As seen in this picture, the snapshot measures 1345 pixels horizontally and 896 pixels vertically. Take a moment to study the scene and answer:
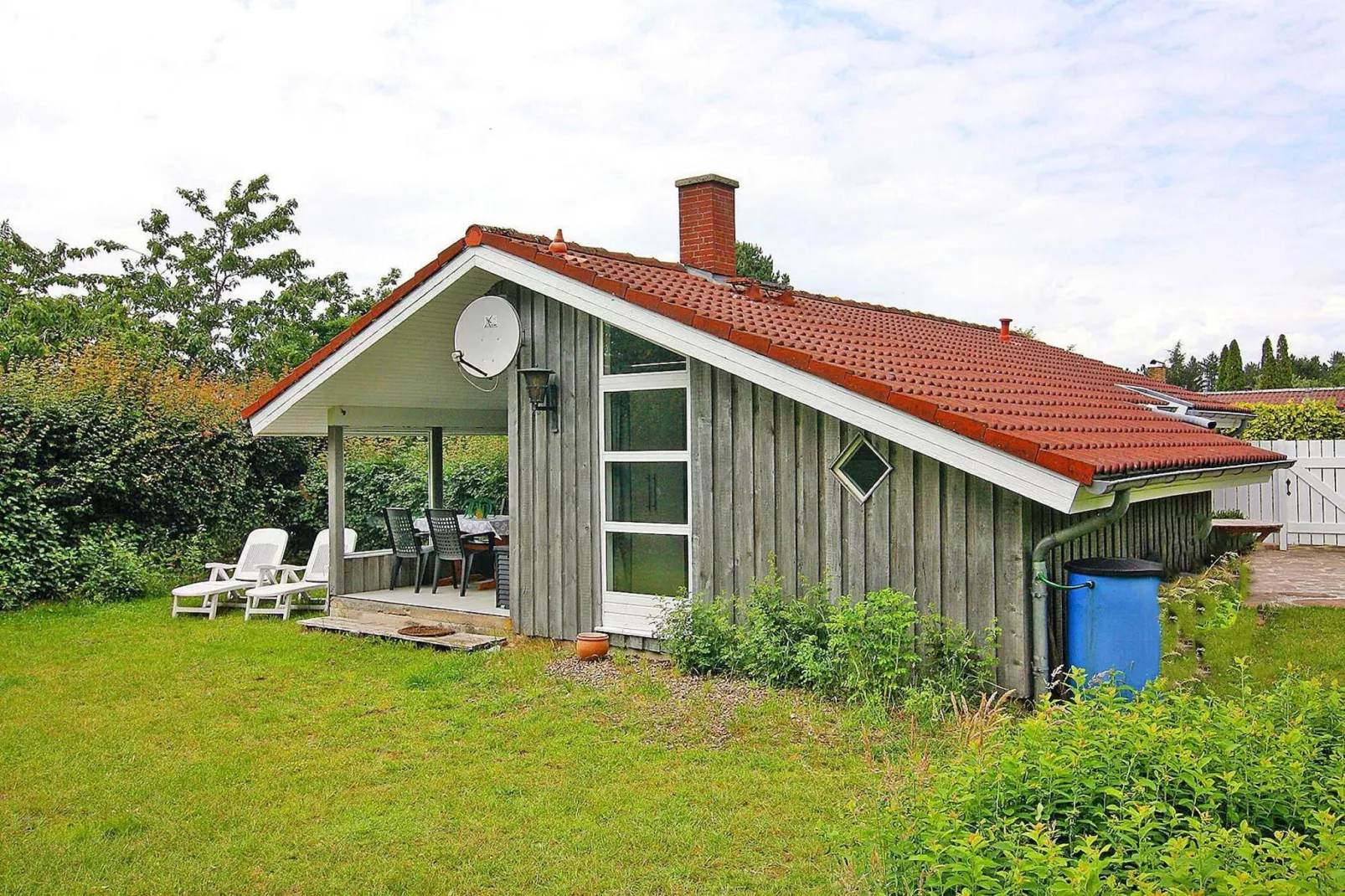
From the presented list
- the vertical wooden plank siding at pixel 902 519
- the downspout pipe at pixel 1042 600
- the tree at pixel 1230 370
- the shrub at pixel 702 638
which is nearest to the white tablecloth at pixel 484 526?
the shrub at pixel 702 638

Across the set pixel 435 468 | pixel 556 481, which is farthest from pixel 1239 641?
pixel 435 468

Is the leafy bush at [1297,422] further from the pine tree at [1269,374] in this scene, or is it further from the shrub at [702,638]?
the pine tree at [1269,374]

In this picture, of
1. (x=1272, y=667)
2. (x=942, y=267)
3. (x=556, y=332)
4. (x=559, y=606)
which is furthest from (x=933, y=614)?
(x=942, y=267)

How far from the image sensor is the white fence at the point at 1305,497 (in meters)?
15.7

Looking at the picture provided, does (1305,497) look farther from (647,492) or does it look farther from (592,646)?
(592,646)

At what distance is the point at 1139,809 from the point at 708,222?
31.8 feet

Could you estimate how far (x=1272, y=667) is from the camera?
6.96 metres

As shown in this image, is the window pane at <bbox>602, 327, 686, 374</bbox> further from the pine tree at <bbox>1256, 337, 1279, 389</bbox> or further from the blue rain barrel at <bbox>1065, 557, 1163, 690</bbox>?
the pine tree at <bbox>1256, 337, 1279, 389</bbox>

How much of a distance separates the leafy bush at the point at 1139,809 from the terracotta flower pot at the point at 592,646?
5.26 m

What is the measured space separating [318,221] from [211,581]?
21493mm

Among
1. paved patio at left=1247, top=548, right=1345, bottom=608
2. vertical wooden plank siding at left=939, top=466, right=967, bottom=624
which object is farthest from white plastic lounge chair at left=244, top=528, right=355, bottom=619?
paved patio at left=1247, top=548, right=1345, bottom=608

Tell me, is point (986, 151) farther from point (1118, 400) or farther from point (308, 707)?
point (308, 707)

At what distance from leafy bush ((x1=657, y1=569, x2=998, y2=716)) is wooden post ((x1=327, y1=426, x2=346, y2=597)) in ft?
18.1

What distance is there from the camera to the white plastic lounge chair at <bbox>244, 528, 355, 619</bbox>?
40.2 ft
